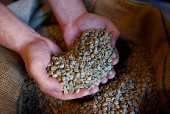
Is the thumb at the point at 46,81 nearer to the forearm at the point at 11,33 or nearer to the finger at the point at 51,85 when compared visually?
the finger at the point at 51,85

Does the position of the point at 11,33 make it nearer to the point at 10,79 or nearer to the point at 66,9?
the point at 10,79

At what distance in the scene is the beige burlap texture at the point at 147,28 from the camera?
4.05 feet

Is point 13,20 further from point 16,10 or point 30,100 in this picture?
point 30,100

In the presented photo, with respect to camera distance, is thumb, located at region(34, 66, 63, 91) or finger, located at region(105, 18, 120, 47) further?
finger, located at region(105, 18, 120, 47)

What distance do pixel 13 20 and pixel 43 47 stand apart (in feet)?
1.28

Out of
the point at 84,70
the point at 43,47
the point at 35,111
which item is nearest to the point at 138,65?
the point at 84,70

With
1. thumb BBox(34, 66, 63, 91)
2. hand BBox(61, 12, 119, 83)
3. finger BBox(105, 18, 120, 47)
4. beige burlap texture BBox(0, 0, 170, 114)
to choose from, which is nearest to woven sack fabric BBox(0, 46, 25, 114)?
beige burlap texture BBox(0, 0, 170, 114)

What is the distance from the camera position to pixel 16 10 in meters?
1.53

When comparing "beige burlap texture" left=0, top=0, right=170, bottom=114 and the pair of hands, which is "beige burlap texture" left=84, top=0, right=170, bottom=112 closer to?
"beige burlap texture" left=0, top=0, right=170, bottom=114

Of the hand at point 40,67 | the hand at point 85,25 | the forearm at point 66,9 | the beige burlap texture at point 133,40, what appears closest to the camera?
the hand at point 40,67

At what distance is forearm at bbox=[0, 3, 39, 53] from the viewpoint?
48.4 inches

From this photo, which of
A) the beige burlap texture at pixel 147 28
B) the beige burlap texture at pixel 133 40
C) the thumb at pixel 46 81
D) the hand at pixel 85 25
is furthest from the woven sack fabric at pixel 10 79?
the beige burlap texture at pixel 147 28

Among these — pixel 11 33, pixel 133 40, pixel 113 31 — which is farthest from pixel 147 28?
pixel 11 33

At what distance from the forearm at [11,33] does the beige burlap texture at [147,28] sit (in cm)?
88
